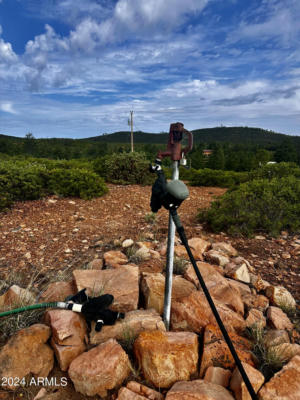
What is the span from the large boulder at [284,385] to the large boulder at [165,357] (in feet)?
1.42

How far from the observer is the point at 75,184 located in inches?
271

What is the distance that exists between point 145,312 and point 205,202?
19.8 ft

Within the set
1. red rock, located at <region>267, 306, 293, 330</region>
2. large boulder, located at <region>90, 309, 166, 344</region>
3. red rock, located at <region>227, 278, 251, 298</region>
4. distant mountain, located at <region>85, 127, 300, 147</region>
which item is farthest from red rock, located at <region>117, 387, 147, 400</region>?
distant mountain, located at <region>85, 127, 300, 147</region>

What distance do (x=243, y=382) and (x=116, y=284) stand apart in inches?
47.5

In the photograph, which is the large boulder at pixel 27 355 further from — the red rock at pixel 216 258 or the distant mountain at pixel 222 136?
the distant mountain at pixel 222 136

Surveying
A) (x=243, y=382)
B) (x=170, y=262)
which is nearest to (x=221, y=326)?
(x=243, y=382)

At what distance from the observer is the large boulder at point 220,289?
238cm

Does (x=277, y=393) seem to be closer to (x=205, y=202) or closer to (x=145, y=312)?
(x=145, y=312)

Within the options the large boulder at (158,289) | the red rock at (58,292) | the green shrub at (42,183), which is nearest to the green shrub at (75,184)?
the green shrub at (42,183)

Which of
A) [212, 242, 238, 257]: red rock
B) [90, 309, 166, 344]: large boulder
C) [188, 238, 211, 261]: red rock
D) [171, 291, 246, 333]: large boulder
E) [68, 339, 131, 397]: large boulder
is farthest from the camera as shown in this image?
[212, 242, 238, 257]: red rock

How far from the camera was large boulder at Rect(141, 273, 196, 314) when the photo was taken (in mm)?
2240

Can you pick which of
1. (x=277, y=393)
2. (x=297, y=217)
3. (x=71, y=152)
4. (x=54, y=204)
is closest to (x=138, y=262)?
(x=277, y=393)

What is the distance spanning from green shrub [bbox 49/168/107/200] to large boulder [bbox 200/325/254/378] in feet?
17.8

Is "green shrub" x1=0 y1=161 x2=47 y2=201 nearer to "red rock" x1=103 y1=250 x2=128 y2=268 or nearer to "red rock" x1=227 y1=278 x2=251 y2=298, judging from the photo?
"red rock" x1=103 y1=250 x2=128 y2=268
